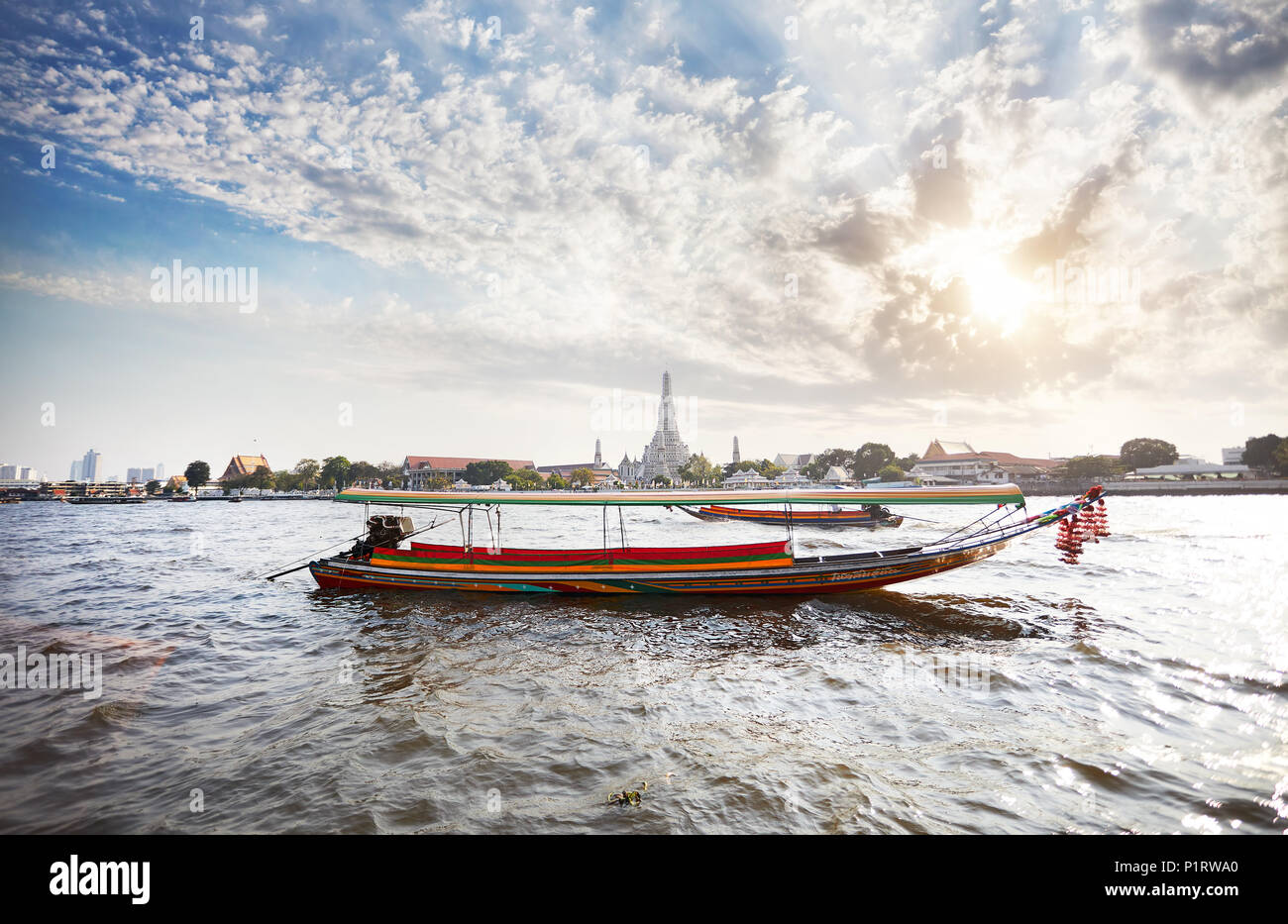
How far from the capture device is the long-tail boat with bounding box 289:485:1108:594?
17.0 m

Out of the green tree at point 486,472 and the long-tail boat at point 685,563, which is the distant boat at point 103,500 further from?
the long-tail boat at point 685,563

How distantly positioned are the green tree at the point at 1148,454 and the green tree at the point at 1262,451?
1781 centimetres

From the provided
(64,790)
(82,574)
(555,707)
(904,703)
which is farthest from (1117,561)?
(82,574)

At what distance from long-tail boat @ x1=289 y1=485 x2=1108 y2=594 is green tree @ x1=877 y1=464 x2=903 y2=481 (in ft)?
383

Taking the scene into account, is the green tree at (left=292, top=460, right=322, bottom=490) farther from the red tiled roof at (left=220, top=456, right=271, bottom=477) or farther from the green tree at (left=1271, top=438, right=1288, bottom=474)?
the green tree at (left=1271, top=438, right=1288, bottom=474)

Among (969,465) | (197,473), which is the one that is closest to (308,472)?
(197,473)

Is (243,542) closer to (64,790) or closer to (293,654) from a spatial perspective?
(293,654)

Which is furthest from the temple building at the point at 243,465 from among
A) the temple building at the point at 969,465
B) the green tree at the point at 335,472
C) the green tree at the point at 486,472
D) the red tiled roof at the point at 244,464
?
the temple building at the point at 969,465

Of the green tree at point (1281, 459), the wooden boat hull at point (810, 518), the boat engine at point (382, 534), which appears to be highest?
the green tree at point (1281, 459)

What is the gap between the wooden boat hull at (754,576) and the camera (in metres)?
17.1

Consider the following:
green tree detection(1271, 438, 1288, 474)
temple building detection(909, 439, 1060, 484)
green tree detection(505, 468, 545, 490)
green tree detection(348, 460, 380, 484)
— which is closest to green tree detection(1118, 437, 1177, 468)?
temple building detection(909, 439, 1060, 484)
